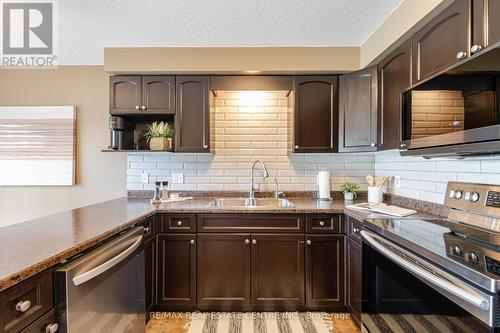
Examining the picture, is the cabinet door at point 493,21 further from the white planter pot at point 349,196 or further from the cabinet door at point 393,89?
the white planter pot at point 349,196

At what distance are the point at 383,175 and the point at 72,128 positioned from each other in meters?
3.27

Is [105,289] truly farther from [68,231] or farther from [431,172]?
[431,172]

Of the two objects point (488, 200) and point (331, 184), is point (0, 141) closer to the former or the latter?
point (331, 184)

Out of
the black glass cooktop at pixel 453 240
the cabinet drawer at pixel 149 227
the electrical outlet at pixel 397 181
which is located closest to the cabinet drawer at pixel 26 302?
the cabinet drawer at pixel 149 227

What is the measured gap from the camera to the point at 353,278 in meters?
1.96

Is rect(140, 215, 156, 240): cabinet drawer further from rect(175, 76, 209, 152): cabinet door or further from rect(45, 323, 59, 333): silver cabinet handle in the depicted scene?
rect(45, 323, 59, 333): silver cabinet handle

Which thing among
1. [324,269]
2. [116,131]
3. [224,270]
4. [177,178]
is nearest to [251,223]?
[224,270]

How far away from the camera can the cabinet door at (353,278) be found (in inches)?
72.8

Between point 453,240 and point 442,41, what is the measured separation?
104 cm

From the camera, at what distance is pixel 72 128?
9.39 feet

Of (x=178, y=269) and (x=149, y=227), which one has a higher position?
(x=149, y=227)

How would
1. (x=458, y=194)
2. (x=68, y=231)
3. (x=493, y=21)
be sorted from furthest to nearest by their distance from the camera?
(x=458, y=194) → (x=68, y=231) → (x=493, y=21)

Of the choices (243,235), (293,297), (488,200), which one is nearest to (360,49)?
(488,200)

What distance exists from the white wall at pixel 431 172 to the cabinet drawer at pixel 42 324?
7.17ft
